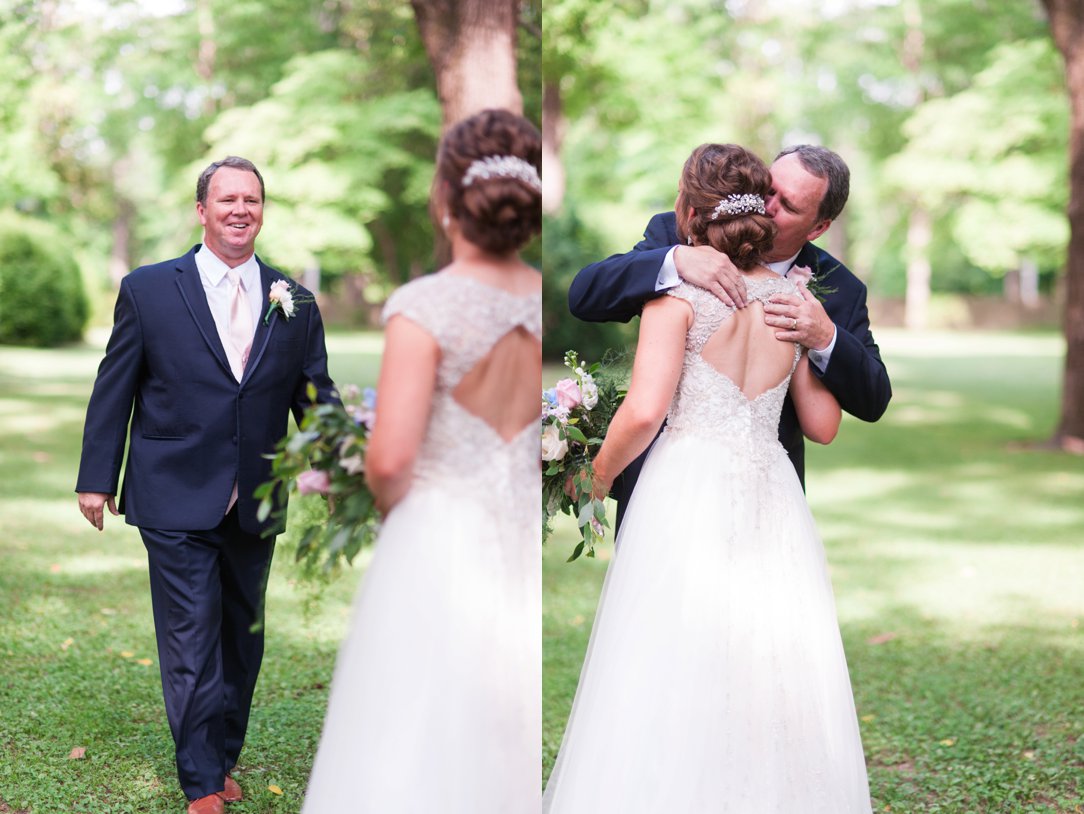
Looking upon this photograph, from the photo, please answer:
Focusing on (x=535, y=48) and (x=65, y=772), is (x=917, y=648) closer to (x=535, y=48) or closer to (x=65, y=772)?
(x=65, y=772)

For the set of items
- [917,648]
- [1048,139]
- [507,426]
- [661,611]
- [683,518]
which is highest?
[1048,139]

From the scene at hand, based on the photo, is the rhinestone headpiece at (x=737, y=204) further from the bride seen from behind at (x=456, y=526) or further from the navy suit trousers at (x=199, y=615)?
the navy suit trousers at (x=199, y=615)

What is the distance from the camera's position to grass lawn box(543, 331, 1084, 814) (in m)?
4.73

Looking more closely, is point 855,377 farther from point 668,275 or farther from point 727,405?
point 668,275

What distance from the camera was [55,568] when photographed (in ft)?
22.6

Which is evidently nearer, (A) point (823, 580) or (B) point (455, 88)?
(B) point (455, 88)

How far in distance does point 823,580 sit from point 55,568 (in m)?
5.10

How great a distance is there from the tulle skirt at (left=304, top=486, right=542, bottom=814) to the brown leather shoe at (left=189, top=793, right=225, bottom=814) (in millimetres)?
925

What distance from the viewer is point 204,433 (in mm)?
3348

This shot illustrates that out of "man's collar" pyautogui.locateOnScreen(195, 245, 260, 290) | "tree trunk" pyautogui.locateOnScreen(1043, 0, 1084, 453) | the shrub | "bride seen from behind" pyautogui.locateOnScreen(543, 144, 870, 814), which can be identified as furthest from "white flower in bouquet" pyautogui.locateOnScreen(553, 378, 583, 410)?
"tree trunk" pyautogui.locateOnScreen(1043, 0, 1084, 453)

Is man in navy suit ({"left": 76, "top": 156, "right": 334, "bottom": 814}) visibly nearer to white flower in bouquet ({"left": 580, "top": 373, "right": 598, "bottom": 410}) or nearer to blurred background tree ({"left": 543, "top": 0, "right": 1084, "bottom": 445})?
white flower in bouquet ({"left": 580, "top": 373, "right": 598, "bottom": 410})

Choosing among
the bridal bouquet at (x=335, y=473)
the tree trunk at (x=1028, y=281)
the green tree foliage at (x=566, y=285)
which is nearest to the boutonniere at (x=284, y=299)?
the bridal bouquet at (x=335, y=473)

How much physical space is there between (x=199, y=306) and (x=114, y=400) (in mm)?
396

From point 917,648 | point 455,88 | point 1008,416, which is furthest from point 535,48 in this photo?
point 1008,416
